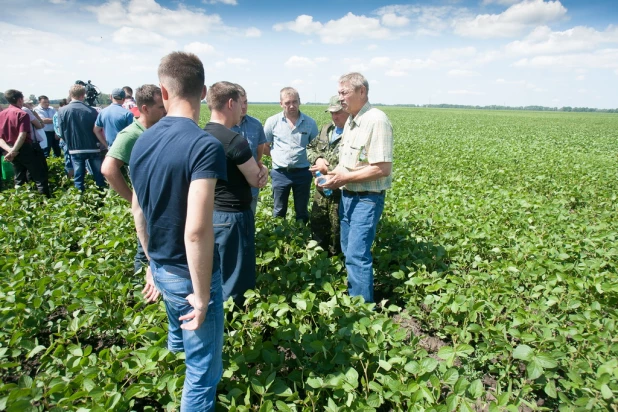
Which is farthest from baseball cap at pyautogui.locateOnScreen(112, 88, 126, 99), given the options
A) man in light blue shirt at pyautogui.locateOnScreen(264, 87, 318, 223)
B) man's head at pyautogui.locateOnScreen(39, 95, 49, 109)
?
man's head at pyautogui.locateOnScreen(39, 95, 49, 109)

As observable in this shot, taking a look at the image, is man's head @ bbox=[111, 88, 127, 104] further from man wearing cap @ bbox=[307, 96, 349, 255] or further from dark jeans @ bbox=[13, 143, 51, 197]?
man wearing cap @ bbox=[307, 96, 349, 255]

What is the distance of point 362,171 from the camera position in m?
2.80

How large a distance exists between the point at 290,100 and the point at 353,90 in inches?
60.5

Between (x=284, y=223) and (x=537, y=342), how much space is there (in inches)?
101

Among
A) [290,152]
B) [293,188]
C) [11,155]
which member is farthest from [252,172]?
[11,155]

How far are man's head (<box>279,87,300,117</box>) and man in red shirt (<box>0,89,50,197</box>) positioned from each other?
13.3ft

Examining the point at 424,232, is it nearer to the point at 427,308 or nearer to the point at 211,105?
the point at 427,308

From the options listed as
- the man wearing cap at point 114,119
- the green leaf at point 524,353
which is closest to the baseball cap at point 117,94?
the man wearing cap at point 114,119

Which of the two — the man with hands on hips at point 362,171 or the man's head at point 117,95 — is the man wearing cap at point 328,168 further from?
the man's head at point 117,95

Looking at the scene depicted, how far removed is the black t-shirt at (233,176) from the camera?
223cm

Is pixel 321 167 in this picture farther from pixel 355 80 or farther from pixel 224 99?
pixel 224 99

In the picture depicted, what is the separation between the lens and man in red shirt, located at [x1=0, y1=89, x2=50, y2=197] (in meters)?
5.33

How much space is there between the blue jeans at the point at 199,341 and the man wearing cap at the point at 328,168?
7.03 feet

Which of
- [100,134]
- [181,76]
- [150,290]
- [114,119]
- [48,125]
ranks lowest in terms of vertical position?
[150,290]
